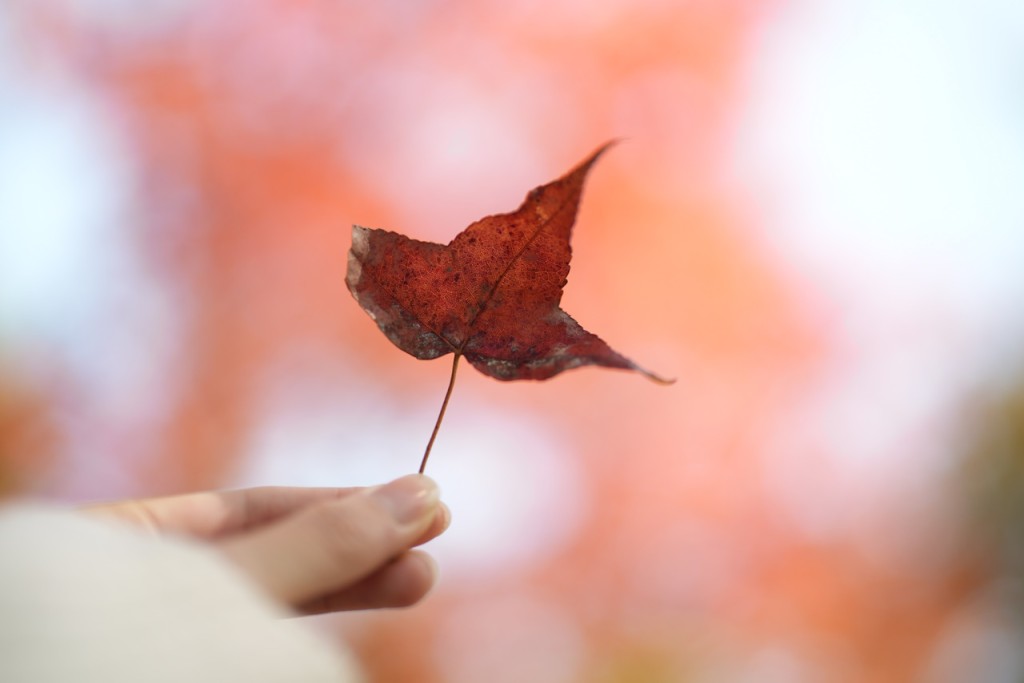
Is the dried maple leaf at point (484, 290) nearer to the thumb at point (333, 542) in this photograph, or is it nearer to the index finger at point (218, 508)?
the thumb at point (333, 542)

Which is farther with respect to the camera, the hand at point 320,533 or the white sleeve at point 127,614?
the hand at point 320,533

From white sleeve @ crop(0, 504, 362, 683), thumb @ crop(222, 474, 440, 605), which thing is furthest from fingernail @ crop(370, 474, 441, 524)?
white sleeve @ crop(0, 504, 362, 683)

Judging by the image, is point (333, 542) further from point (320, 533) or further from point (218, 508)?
point (218, 508)

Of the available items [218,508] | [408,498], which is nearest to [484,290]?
[408,498]

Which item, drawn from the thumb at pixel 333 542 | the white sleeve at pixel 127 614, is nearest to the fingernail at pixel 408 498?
the thumb at pixel 333 542

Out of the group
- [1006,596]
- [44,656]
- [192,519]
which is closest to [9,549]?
[44,656]

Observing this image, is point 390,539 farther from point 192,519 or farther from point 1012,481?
point 1012,481

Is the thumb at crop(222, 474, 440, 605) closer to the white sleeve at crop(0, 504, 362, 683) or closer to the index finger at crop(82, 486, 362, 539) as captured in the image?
the white sleeve at crop(0, 504, 362, 683)
